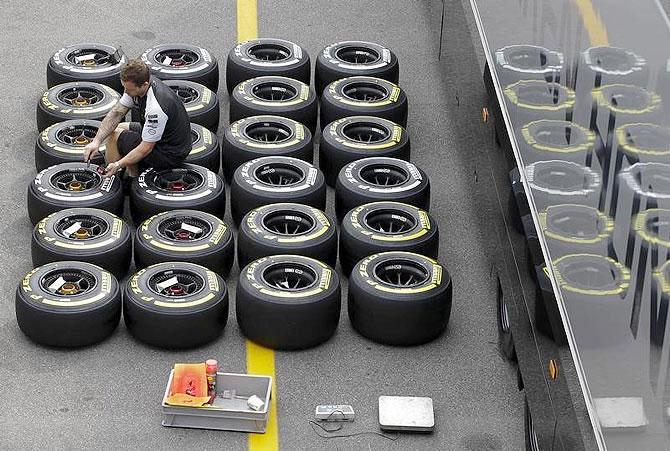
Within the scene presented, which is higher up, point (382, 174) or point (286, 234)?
point (286, 234)

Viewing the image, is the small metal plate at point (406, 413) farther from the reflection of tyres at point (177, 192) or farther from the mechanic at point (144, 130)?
the mechanic at point (144, 130)

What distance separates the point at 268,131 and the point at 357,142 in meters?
0.79

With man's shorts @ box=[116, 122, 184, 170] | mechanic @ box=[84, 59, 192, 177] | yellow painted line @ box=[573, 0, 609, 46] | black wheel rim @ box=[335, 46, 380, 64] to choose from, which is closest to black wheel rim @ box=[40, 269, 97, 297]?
mechanic @ box=[84, 59, 192, 177]

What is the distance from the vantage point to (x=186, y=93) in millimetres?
11953

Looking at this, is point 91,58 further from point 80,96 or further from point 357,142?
point 357,142

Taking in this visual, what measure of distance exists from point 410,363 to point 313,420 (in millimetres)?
927

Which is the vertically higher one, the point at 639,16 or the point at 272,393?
the point at 639,16

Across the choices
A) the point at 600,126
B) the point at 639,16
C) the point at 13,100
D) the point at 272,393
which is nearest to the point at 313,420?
the point at 272,393

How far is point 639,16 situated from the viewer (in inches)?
351

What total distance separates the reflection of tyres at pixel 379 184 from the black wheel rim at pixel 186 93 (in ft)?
5.70

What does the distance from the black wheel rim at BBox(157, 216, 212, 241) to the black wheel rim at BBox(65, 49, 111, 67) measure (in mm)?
2794

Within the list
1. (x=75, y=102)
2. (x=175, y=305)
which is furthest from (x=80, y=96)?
(x=175, y=305)

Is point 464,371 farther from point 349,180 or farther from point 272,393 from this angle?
point 349,180

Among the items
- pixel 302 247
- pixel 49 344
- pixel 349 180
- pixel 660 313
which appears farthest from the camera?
pixel 349 180
